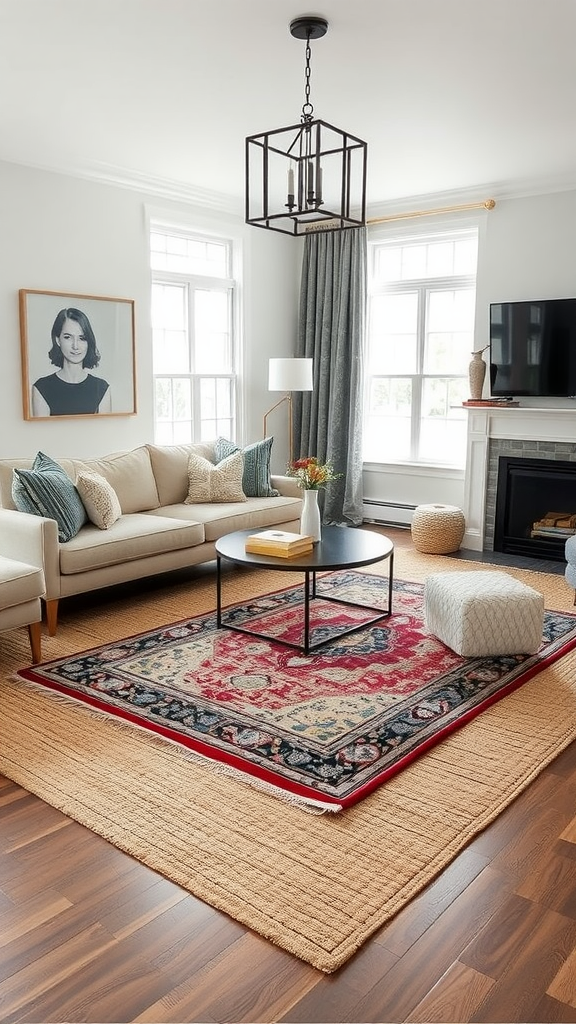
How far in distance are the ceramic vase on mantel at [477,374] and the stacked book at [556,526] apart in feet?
3.45

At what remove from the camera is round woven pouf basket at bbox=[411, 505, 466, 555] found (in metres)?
5.86

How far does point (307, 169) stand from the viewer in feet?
10.2

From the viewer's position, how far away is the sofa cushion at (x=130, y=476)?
5.02 metres

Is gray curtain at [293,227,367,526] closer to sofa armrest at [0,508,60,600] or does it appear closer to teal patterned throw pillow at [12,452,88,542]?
teal patterned throw pillow at [12,452,88,542]

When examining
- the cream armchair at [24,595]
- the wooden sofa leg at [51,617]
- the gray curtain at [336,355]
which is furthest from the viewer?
the gray curtain at [336,355]

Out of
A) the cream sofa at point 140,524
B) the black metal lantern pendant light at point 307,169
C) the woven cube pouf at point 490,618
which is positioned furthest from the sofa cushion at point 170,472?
the woven cube pouf at point 490,618

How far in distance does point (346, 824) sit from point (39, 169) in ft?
14.6

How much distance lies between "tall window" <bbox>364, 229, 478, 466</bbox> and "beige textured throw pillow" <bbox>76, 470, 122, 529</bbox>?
2893mm

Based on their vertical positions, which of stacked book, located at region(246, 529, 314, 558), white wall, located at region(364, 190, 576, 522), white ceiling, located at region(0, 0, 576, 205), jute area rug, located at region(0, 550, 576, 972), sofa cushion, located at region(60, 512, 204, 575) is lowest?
jute area rug, located at region(0, 550, 576, 972)

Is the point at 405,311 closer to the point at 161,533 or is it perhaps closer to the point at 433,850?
the point at 161,533

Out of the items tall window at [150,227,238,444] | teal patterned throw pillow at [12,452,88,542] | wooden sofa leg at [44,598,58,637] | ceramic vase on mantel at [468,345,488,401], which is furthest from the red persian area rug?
tall window at [150,227,238,444]

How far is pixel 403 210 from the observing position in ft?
20.9

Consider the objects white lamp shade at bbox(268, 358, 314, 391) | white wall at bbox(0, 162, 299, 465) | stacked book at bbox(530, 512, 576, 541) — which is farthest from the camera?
white lamp shade at bbox(268, 358, 314, 391)

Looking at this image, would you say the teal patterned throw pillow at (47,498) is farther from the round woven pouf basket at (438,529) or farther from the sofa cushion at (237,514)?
the round woven pouf basket at (438,529)
